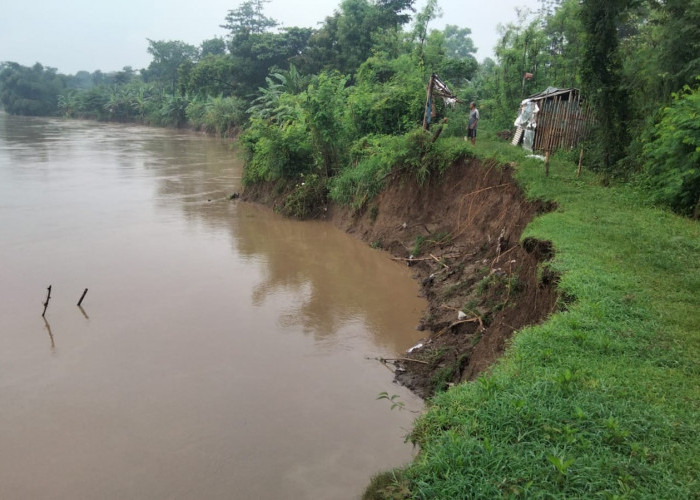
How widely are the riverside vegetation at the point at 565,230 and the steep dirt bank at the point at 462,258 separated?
85 mm

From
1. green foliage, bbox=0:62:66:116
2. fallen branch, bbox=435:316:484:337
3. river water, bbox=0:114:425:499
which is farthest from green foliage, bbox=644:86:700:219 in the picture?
green foliage, bbox=0:62:66:116

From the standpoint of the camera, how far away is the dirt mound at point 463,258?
20.9 feet

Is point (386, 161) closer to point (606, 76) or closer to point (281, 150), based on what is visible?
point (281, 150)

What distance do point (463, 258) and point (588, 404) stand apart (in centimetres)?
638

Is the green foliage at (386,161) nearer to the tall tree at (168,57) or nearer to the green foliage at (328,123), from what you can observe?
the green foliage at (328,123)

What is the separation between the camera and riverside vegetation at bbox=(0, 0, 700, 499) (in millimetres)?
3361

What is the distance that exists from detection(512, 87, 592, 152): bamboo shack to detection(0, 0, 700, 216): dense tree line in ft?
2.53

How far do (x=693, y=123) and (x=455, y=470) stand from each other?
7.46 metres

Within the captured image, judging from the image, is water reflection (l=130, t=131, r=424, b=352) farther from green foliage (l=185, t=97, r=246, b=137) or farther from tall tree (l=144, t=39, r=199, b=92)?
tall tree (l=144, t=39, r=199, b=92)

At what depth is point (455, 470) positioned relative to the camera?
11.0 ft

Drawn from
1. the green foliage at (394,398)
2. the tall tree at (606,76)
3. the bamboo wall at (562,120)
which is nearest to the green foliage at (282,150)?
the bamboo wall at (562,120)

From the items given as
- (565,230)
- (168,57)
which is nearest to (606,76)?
(565,230)

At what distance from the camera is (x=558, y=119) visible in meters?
13.3

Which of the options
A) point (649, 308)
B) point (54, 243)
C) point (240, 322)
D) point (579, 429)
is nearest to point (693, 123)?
point (649, 308)
